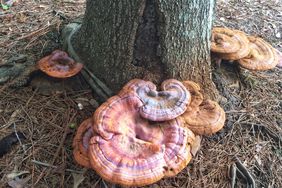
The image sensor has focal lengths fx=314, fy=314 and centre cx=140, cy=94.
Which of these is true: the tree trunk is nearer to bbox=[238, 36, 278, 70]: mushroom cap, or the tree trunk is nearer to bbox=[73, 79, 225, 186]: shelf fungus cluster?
bbox=[73, 79, 225, 186]: shelf fungus cluster

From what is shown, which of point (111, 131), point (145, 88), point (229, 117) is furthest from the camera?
point (229, 117)

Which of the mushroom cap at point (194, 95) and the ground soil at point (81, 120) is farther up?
the mushroom cap at point (194, 95)

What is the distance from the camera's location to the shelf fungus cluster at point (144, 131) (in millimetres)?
2314

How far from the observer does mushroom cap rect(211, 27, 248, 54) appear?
3.45m

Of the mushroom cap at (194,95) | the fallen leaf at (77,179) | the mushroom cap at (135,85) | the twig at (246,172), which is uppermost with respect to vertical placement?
the mushroom cap at (135,85)

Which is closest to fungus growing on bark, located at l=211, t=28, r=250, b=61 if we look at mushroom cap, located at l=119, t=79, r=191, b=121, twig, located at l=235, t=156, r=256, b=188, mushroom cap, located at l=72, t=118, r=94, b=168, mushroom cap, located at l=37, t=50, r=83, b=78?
mushroom cap, located at l=119, t=79, r=191, b=121

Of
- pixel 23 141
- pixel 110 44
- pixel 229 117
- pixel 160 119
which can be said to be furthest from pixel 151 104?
pixel 23 141

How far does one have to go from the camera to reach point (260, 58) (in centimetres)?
363

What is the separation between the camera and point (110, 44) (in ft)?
10.4

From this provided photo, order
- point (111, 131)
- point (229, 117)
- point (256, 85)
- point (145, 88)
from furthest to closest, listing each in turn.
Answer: point (256, 85)
point (229, 117)
point (145, 88)
point (111, 131)

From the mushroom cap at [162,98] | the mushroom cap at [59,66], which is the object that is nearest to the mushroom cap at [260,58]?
the mushroom cap at [162,98]

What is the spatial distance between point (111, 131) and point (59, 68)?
3.83ft

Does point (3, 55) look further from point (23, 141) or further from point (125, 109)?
point (125, 109)

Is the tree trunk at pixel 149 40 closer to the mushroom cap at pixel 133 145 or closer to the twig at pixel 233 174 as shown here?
the mushroom cap at pixel 133 145
